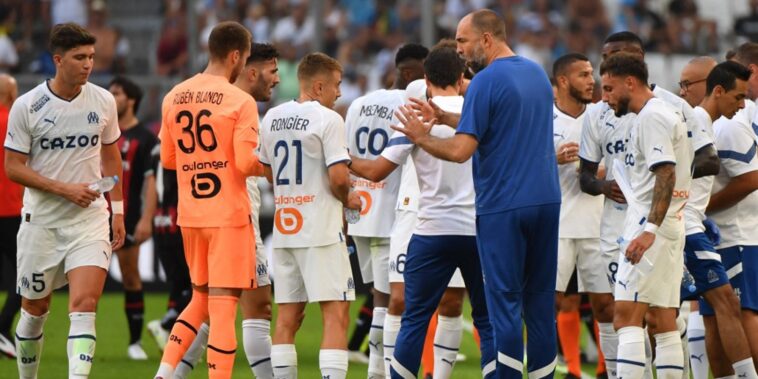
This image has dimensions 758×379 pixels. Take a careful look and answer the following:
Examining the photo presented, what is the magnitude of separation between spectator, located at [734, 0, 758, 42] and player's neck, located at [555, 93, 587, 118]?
11.5 m

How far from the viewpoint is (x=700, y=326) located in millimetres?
9773

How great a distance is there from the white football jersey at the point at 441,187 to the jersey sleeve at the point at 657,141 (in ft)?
4.00

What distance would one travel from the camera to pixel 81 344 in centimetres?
875

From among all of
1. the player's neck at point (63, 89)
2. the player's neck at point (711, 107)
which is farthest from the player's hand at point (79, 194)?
the player's neck at point (711, 107)

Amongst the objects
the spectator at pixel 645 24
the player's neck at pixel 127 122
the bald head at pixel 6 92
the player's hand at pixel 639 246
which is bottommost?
the player's hand at pixel 639 246

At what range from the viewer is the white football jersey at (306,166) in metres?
8.57

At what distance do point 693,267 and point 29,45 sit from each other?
15684mm

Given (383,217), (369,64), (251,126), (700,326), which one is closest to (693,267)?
(700,326)

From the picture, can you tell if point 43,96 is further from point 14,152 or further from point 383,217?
point 383,217

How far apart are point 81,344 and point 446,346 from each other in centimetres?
252

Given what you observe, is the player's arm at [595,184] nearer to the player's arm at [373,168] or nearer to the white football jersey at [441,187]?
the white football jersey at [441,187]

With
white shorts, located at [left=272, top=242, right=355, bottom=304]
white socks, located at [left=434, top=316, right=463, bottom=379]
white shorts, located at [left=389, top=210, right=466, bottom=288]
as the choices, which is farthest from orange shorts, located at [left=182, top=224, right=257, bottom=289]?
white socks, located at [left=434, top=316, right=463, bottom=379]

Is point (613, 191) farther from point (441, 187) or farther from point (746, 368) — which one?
point (746, 368)

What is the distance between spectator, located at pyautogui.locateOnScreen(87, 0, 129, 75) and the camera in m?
21.4
